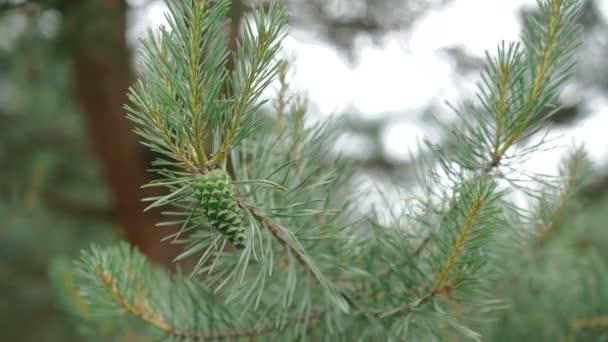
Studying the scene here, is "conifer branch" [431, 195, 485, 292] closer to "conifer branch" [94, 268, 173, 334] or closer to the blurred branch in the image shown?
"conifer branch" [94, 268, 173, 334]

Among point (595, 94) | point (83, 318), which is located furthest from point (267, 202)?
point (595, 94)

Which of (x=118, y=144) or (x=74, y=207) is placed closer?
(x=118, y=144)

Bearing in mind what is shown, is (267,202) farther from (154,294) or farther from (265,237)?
(154,294)

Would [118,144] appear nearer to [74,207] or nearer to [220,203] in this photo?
[74,207]

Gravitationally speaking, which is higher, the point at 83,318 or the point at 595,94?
the point at 595,94

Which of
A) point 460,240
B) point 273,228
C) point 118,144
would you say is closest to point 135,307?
point 273,228

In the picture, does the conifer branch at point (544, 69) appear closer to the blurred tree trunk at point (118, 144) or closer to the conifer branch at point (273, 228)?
the conifer branch at point (273, 228)
